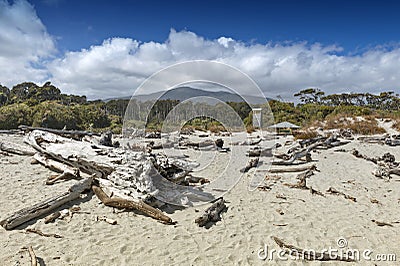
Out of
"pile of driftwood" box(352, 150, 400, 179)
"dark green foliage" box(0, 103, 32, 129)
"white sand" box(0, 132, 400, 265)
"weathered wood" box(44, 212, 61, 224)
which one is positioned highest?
"dark green foliage" box(0, 103, 32, 129)

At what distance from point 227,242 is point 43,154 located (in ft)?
20.5

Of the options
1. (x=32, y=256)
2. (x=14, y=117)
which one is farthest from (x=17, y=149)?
(x=14, y=117)

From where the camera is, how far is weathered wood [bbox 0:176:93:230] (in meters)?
3.69

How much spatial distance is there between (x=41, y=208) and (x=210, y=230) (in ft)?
8.66

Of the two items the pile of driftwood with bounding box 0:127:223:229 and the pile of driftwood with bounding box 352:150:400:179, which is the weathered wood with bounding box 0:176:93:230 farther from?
the pile of driftwood with bounding box 352:150:400:179

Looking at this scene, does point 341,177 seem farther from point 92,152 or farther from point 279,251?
point 92,152

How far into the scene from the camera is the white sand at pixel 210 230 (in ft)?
10.6

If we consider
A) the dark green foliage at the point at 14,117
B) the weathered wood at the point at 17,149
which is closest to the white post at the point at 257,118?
the weathered wood at the point at 17,149

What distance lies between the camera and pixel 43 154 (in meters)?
7.53

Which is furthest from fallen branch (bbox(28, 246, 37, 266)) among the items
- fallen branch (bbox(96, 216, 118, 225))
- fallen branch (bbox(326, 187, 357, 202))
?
fallen branch (bbox(326, 187, 357, 202))

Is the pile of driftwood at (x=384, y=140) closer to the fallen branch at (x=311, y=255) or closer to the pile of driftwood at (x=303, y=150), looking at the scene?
the pile of driftwood at (x=303, y=150)

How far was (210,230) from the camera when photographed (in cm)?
407

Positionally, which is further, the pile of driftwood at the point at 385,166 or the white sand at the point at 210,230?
the pile of driftwood at the point at 385,166

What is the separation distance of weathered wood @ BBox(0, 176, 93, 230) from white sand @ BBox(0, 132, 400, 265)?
116 millimetres
